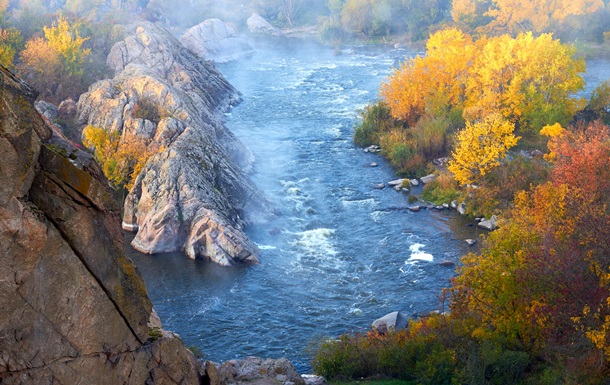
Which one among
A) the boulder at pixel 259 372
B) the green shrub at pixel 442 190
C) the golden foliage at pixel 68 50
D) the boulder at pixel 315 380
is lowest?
the green shrub at pixel 442 190

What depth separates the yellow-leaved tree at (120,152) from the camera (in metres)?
48.8

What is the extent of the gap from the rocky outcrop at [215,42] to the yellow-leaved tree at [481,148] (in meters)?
69.3

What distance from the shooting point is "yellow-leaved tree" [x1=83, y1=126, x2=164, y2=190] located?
160 feet

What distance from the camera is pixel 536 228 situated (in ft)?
101

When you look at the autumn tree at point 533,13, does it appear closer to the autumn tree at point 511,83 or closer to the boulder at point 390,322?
the autumn tree at point 511,83

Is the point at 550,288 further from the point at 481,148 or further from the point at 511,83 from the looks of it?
the point at 511,83

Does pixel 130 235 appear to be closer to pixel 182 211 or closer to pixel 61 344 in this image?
pixel 182 211

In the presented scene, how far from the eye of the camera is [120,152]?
4938cm

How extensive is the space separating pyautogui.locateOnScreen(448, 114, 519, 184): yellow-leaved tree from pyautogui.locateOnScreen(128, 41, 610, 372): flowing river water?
4324 millimetres

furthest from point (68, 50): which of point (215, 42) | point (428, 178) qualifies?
point (215, 42)

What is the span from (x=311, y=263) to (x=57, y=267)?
2844 centimetres

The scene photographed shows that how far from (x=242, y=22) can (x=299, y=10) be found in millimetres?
15024

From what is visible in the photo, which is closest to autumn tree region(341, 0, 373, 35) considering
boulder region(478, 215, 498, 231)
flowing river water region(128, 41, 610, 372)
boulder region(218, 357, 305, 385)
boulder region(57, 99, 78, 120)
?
flowing river water region(128, 41, 610, 372)

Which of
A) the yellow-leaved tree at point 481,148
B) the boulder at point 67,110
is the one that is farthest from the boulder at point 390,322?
the boulder at point 67,110
